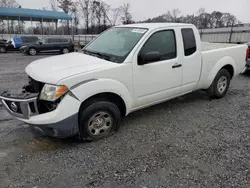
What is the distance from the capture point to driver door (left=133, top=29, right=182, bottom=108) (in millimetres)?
3602

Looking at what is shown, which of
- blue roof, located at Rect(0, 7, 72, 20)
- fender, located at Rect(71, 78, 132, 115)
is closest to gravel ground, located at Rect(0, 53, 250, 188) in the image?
fender, located at Rect(71, 78, 132, 115)

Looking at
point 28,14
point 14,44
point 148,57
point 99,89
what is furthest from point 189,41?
point 28,14

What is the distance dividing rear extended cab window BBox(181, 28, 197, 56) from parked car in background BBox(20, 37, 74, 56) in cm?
1598

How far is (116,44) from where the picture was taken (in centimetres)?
384

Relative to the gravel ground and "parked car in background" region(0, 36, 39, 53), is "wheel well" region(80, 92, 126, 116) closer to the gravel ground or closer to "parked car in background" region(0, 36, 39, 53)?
the gravel ground

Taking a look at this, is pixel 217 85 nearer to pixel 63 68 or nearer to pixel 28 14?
pixel 63 68

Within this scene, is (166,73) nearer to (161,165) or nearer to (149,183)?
(161,165)

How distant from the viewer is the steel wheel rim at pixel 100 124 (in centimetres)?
329

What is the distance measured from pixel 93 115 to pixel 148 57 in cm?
128

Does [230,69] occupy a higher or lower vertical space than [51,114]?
higher

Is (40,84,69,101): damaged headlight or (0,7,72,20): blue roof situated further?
(0,7,72,20): blue roof

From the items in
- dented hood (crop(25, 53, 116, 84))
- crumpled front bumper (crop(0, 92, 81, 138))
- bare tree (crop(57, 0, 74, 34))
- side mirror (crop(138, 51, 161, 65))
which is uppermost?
bare tree (crop(57, 0, 74, 34))

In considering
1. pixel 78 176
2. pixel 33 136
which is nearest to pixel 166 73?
pixel 78 176

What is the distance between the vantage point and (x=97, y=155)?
9.97ft
